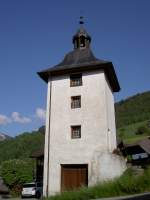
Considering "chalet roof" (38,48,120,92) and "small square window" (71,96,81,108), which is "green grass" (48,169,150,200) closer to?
"small square window" (71,96,81,108)

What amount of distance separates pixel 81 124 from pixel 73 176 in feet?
12.5

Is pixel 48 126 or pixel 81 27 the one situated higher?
pixel 81 27

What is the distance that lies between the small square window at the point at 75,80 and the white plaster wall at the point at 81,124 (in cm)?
32

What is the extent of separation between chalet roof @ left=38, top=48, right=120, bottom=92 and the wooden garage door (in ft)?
25.1

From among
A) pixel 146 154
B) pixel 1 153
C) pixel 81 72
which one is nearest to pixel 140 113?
pixel 1 153

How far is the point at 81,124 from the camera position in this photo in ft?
77.5

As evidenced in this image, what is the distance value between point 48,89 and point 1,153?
53.4m

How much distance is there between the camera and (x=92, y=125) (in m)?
23.4

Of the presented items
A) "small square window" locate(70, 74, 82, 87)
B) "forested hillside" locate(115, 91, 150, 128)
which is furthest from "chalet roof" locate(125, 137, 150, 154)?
"forested hillside" locate(115, 91, 150, 128)

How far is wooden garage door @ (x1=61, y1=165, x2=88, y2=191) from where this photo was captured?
22.4 metres

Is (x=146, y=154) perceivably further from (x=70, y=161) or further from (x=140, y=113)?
(x=140, y=113)

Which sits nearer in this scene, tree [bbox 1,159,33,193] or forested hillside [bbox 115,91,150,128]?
tree [bbox 1,159,33,193]

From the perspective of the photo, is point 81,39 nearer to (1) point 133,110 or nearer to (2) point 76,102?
(2) point 76,102

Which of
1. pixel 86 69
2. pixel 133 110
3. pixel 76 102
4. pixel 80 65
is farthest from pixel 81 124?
pixel 133 110
